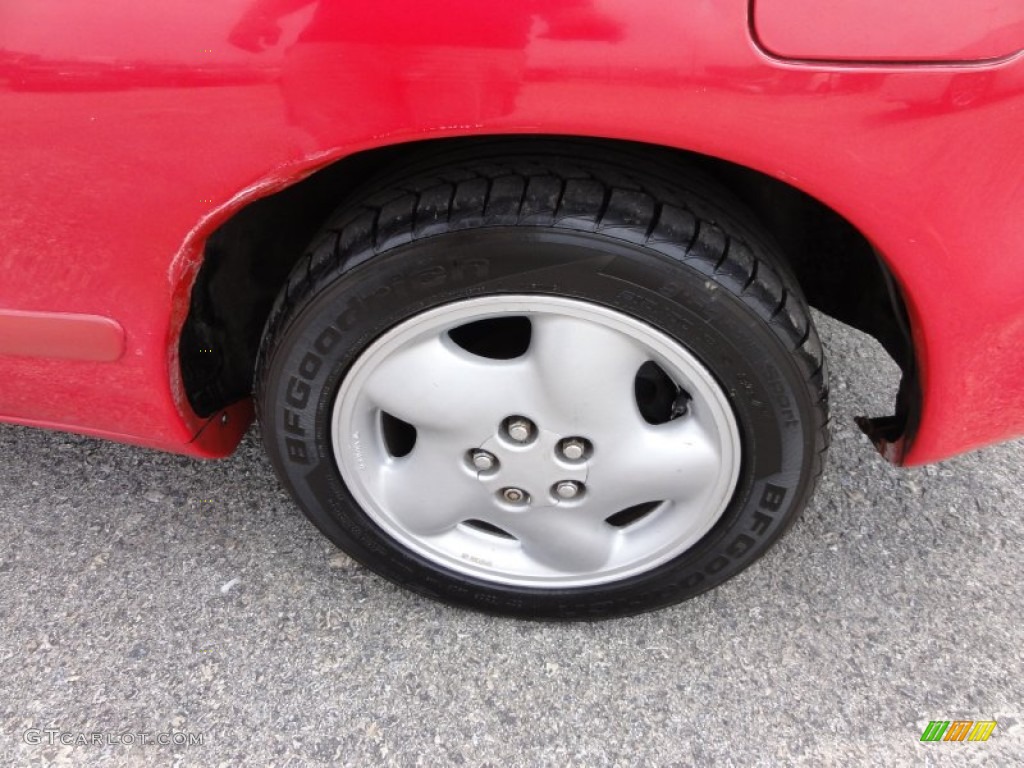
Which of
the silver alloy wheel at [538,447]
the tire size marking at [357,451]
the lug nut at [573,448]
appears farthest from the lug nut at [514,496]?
the tire size marking at [357,451]

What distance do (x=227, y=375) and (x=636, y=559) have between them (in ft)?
2.85

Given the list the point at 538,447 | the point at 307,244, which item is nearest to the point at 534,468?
the point at 538,447

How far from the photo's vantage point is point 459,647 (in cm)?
168

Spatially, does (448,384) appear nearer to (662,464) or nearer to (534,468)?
(534,468)

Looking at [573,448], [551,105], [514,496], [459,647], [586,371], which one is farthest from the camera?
[459,647]

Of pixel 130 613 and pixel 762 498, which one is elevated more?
pixel 762 498

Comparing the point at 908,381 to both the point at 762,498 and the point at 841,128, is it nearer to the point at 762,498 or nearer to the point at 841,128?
the point at 762,498

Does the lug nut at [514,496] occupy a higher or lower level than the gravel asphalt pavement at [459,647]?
higher

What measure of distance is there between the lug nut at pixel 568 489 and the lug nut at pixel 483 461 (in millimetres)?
120

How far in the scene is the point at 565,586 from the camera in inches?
64.5

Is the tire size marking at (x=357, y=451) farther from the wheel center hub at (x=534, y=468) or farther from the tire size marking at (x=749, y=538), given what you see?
the tire size marking at (x=749, y=538)

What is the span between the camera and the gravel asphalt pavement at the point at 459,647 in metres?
1.53

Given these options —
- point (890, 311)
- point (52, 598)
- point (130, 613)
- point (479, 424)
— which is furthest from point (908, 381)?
point (52, 598)

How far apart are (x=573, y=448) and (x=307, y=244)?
2.08 ft
